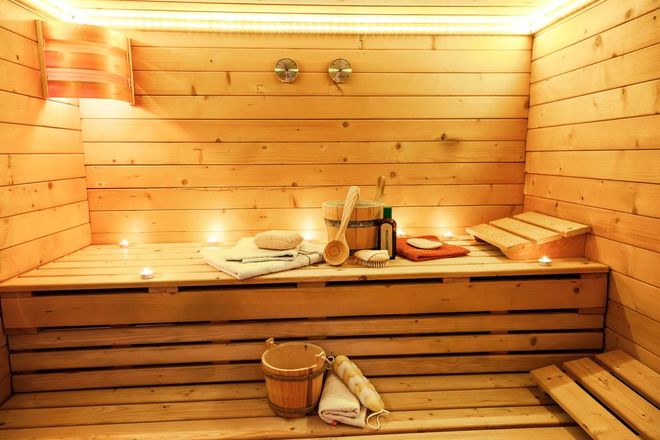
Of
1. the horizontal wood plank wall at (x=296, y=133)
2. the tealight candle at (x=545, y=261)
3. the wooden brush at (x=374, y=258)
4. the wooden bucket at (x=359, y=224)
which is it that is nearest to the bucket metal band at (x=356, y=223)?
the wooden bucket at (x=359, y=224)

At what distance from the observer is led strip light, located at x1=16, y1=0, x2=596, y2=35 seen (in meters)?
2.85

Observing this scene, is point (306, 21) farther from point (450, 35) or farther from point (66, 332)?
point (66, 332)

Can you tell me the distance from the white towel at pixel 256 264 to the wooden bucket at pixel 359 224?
169mm

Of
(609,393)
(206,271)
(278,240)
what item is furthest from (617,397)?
(206,271)

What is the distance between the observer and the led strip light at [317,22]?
2.85 metres

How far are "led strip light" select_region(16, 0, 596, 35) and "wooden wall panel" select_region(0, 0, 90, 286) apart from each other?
1.66ft

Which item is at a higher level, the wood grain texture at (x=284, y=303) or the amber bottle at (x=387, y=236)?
the amber bottle at (x=387, y=236)

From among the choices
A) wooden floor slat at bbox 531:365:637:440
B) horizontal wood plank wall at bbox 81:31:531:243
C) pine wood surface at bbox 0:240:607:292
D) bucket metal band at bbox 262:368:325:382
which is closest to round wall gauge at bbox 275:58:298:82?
horizontal wood plank wall at bbox 81:31:531:243

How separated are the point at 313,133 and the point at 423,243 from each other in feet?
3.82

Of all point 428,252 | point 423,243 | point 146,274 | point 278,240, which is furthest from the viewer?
point 423,243

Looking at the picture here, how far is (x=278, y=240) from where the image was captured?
2.54 m

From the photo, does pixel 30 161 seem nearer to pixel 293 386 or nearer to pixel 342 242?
pixel 342 242

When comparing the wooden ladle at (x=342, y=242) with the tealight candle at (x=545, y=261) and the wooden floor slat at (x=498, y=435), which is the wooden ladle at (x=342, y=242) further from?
the tealight candle at (x=545, y=261)

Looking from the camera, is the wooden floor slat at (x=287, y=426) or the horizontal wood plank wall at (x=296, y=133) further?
the horizontal wood plank wall at (x=296, y=133)
